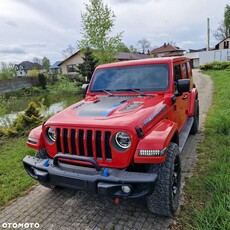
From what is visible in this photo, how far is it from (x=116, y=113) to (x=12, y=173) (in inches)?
105

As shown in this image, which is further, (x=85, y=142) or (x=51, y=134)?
(x=51, y=134)

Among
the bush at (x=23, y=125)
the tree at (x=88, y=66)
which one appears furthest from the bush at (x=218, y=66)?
the bush at (x=23, y=125)

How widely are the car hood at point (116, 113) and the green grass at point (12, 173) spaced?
1574 mm

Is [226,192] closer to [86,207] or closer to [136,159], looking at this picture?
[136,159]

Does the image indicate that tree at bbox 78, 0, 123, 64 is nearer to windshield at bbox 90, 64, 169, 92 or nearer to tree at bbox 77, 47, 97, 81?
tree at bbox 77, 47, 97, 81

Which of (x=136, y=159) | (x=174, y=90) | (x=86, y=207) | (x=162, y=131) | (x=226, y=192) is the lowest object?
(x=86, y=207)

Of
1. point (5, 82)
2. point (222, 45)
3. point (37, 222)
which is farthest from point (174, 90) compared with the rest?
point (222, 45)

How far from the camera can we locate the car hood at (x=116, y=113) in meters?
2.41

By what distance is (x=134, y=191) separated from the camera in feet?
7.45

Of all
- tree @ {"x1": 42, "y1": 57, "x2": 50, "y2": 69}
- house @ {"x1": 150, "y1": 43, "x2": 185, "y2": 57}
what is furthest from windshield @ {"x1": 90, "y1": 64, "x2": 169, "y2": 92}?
tree @ {"x1": 42, "y1": 57, "x2": 50, "y2": 69}

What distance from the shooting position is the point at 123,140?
7.68 feet

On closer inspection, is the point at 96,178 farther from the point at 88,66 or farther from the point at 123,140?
the point at 88,66

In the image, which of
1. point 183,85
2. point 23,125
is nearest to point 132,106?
point 183,85

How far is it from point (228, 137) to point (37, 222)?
4.05 metres
